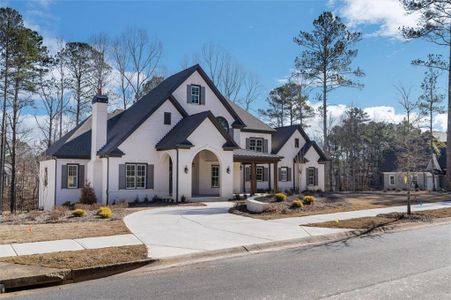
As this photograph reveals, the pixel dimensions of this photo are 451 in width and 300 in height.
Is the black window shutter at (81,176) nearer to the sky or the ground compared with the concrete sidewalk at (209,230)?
nearer to the sky

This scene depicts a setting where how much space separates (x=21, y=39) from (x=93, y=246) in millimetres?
25897

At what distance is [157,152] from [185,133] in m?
2.63

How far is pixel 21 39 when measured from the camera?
3012cm

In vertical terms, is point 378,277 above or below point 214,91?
below

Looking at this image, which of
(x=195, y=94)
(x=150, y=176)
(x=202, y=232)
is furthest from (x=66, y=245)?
(x=195, y=94)

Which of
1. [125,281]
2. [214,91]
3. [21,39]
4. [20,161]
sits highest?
[21,39]

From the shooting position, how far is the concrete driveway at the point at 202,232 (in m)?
9.80

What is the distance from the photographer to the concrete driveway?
32.1 feet

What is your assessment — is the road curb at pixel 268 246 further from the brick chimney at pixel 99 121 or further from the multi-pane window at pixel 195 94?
the brick chimney at pixel 99 121

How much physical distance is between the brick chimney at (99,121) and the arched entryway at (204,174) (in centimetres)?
617

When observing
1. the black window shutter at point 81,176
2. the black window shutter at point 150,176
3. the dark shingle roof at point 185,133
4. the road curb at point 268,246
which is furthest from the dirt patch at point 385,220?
the black window shutter at point 81,176

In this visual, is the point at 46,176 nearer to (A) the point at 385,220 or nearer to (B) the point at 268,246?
(B) the point at 268,246

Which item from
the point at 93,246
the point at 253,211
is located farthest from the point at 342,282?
the point at 253,211

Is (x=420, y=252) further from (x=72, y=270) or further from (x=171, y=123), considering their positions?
(x=171, y=123)
